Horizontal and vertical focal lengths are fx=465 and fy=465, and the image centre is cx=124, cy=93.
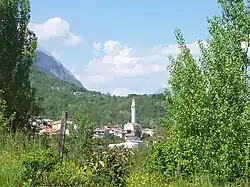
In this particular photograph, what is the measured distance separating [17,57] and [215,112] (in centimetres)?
1271

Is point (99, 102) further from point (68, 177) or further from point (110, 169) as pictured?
point (68, 177)

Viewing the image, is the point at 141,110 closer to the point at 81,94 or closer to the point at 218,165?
the point at 81,94

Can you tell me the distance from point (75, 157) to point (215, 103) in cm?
343

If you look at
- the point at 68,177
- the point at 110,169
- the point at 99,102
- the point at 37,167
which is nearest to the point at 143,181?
the point at 110,169

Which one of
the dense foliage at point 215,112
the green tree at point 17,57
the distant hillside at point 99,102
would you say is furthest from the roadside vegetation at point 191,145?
the distant hillside at point 99,102

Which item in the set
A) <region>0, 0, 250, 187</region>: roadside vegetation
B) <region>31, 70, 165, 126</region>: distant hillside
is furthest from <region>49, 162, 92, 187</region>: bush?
<region>31, 70, 165, 126</region>: distant hillside

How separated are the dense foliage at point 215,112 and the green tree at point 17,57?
32.3ft

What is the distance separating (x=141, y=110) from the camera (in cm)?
11750

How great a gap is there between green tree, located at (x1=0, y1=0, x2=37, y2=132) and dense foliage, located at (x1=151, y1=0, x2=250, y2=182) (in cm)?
984

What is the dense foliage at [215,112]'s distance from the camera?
10.2 meters

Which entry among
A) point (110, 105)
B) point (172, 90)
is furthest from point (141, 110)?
point (172, 90)

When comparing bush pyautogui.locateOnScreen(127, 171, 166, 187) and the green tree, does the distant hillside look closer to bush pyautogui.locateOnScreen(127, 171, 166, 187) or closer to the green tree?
the green tree

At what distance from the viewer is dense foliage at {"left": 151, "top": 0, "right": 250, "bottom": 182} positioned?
1025 cm

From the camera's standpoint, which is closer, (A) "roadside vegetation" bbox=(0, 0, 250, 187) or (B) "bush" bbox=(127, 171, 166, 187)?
(A) "roadside vegetation" bbox=(0, 0, 250, 187)
